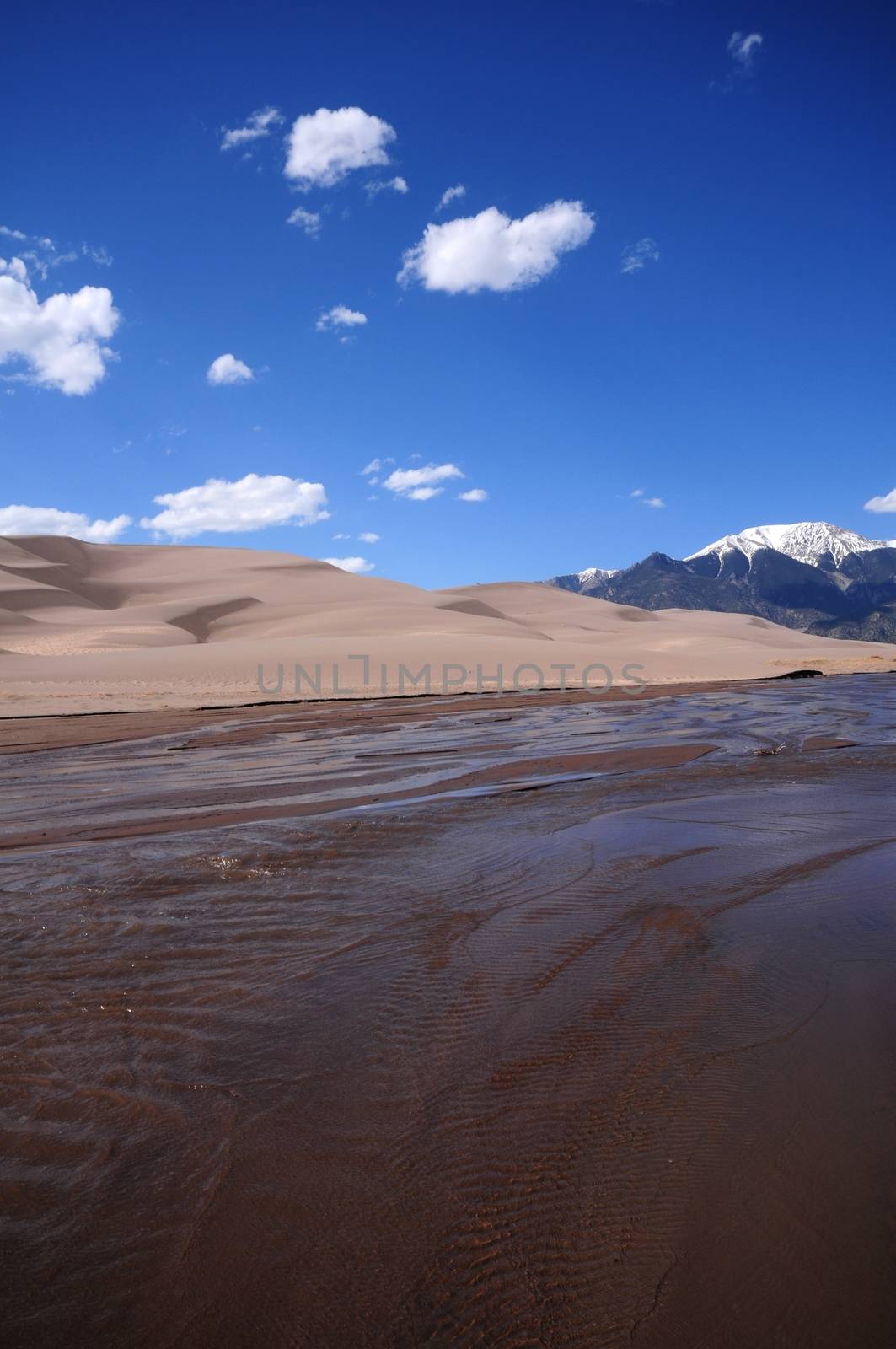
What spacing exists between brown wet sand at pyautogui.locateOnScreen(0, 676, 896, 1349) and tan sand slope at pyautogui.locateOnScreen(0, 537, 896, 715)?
17.7 meters

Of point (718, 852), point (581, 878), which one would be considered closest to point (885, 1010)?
point (581, 878)

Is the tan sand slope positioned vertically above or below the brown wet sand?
above

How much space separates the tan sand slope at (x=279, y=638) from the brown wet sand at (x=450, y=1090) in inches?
696

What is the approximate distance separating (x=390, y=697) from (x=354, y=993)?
67.6 feet

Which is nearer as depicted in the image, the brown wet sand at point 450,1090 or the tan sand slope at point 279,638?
the brown wet sand at point 450,1090

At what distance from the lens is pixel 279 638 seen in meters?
45.5

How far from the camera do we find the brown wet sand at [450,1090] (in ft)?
6.11

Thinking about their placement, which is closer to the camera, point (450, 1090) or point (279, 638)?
point (450, 1090)

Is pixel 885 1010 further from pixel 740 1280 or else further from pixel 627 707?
pixel 627 707

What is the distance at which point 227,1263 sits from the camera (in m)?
1.96

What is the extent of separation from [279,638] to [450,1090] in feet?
145

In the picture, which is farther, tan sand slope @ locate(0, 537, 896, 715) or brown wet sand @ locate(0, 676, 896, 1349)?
tan sand slope @ locate(0, 537, 896, 715)

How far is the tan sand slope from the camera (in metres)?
27.8

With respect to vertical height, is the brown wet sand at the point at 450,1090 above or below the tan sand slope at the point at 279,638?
below
